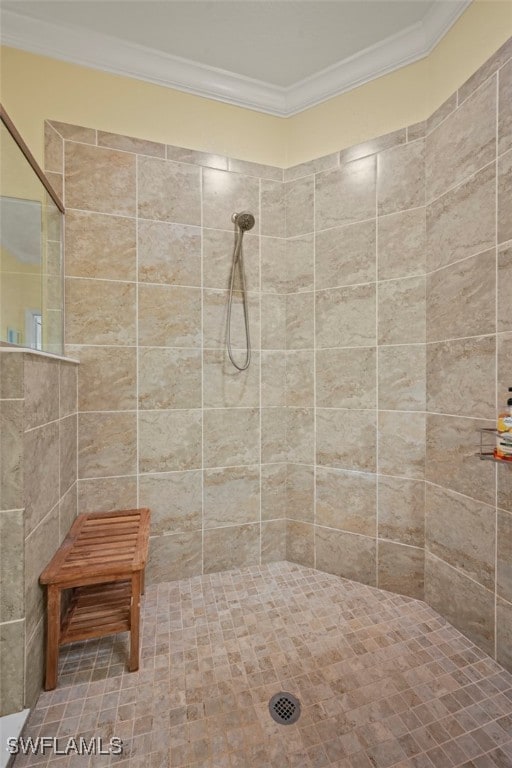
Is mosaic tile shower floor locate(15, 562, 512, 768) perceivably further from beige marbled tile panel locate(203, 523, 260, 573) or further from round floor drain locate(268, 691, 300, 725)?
beige marbled tile panel locate(203, 523, 260, 573)

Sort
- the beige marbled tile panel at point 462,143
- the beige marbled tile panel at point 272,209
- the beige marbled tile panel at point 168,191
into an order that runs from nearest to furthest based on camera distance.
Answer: the beige marbled tile panel at point 462,143 → the beige marbled tile panel at point 168,191 → the beige marbled tile panel at point 272,209

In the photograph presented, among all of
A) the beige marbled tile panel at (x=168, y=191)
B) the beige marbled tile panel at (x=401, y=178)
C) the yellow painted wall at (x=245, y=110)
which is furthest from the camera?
the beige marbled tile panel at (x=168, y=191)

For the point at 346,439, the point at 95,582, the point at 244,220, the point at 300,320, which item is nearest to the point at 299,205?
the point at 244,220

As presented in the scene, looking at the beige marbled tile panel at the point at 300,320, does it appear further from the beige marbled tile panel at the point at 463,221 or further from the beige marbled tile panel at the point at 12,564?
the beige marbled tile panel at the point at 12,564

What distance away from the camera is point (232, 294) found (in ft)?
6.16

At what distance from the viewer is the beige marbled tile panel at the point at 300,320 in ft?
6.23

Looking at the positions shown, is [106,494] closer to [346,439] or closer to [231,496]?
[231,496]

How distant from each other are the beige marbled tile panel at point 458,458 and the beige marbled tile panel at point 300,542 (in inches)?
27.7

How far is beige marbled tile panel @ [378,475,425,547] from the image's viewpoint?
1648 mm

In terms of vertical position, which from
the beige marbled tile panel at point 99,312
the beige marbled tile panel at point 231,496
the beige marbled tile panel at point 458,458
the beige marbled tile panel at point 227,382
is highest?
the beige marbled tile panel at point 99,312

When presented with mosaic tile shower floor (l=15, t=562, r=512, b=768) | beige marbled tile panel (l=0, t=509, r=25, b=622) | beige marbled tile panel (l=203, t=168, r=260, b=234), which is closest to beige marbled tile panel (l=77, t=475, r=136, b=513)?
mosaic tile shower floor (l=15, t=562, r=512, b=768)

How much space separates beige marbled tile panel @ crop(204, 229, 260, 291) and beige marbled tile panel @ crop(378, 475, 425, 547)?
122cm

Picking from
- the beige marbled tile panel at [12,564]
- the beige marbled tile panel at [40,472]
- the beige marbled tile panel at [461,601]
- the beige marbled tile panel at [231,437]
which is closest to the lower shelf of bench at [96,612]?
the beige marbled tile panel at [12,564]

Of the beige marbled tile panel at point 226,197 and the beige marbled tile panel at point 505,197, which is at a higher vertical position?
the beige marbled tile panel at point 226,197
